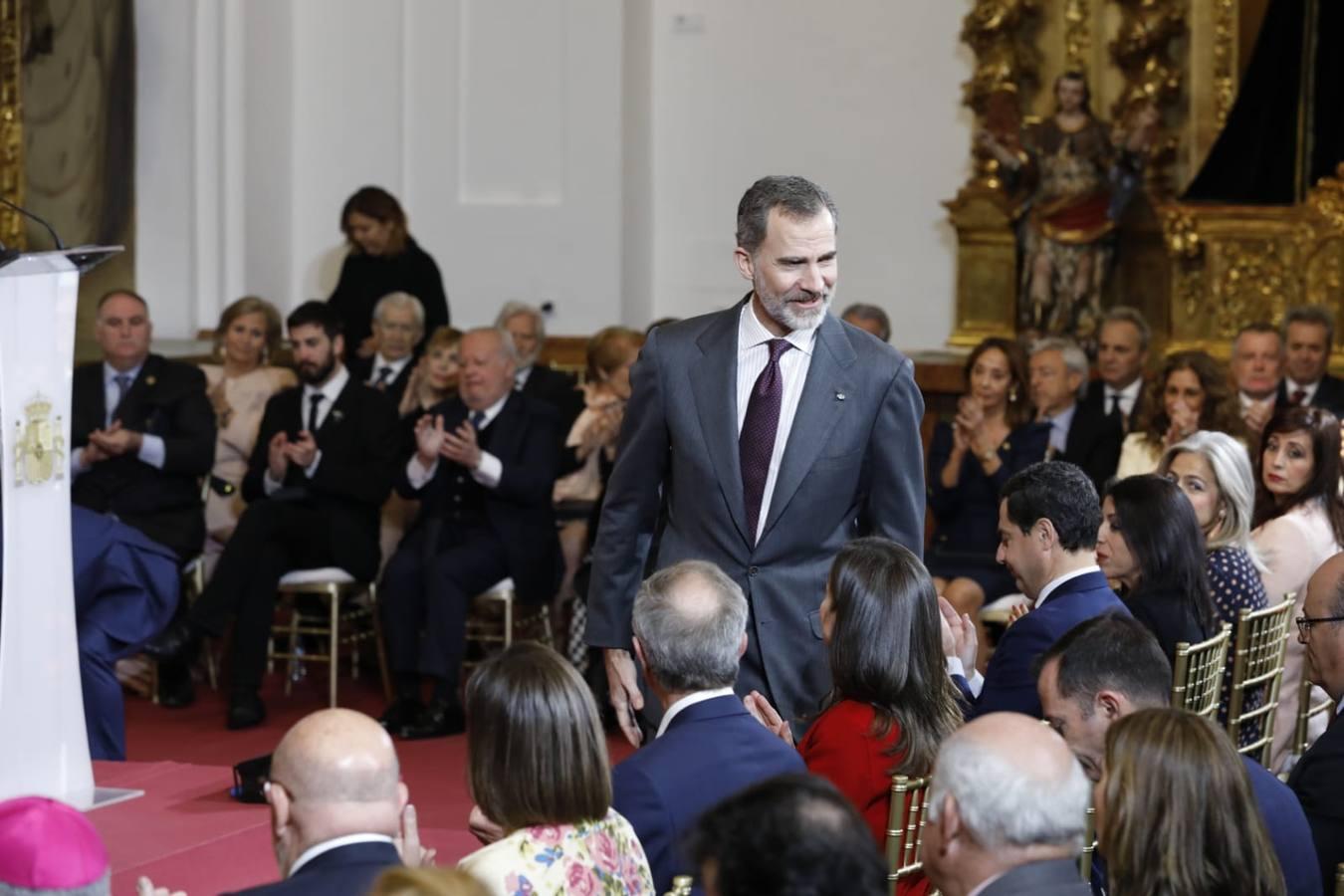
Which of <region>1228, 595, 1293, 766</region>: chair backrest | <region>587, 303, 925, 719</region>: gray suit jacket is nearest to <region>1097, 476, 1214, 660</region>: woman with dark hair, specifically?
<region>1228, 595, 1293, 766</region>: chair backrest

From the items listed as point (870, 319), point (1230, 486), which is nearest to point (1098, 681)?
point (1230, 486)

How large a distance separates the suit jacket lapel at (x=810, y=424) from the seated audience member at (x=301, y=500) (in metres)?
3.73

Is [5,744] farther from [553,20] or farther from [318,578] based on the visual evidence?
[553,20]

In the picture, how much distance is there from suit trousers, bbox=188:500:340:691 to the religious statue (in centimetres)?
443

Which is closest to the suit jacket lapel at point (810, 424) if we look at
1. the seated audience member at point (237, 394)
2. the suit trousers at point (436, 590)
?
the suit trousers at point (436, 590)

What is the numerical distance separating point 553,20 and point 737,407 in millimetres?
7198

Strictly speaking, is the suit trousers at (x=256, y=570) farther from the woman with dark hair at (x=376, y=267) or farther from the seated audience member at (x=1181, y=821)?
the seated audience member at (x=1181, y=821)

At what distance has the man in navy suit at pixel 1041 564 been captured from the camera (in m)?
4.06

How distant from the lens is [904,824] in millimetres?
3178

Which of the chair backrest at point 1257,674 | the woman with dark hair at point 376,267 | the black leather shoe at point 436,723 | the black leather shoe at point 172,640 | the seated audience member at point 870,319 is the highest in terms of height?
the woman with dark hair at point 376,267

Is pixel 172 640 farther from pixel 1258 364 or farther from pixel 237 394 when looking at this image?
pixel 1258 364

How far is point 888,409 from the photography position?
398cm

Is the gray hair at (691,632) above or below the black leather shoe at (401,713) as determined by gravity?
above

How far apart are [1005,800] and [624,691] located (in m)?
1.52
